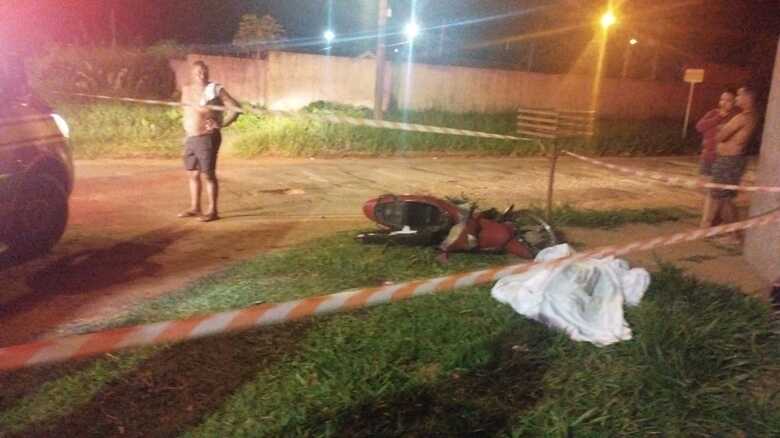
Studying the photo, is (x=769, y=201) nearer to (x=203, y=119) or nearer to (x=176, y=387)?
(x=176, y=387)

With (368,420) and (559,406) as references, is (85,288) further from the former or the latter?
(559,406)

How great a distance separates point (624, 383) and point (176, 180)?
767cm

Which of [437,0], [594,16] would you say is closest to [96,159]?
[437,0]

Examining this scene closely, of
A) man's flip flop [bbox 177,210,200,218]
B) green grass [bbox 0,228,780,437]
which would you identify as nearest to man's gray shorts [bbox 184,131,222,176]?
man's flip flop [bbox 177,210,200,218]

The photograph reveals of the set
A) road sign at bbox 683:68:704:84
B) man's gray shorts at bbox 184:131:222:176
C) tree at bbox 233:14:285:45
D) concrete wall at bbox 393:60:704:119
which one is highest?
tree at bbox 233:14:285:45

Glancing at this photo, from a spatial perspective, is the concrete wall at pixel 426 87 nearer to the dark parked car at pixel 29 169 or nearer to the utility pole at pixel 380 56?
the utility pole at pixel 380 56

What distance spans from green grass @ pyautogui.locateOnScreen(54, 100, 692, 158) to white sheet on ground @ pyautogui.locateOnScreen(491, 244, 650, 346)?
9.02 m

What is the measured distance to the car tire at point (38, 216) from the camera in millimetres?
5316

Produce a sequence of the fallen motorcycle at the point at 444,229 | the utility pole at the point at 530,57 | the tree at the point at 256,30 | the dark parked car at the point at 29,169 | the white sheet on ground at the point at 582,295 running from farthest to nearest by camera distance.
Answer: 1. the utility pole at the point at 530,57
2. the tree at the point at 256,30
3. the fallen motorcycle at the point at 444,229
4. the dark parked car at the point at 29,169
5. the white sheet on ground at the point at 582,295

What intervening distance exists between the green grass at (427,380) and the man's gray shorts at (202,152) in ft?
8.56

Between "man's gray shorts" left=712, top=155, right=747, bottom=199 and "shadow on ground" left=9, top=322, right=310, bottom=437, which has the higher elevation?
"man's gray shorts" left=712, top=155, right=747, bottom=199

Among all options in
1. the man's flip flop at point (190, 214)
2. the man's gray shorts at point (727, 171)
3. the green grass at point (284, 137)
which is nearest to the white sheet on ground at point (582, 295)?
the man's gray shorts at point (727, 171)

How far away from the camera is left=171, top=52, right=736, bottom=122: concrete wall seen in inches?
658

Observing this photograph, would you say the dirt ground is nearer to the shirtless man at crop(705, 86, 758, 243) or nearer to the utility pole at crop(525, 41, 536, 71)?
the shirtless man at crop(705, 86, 758, 243)
